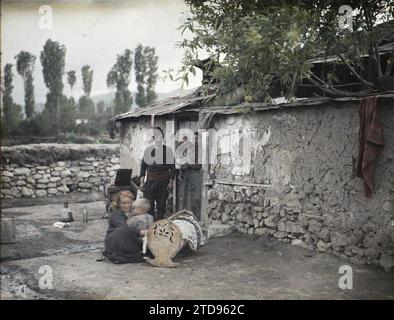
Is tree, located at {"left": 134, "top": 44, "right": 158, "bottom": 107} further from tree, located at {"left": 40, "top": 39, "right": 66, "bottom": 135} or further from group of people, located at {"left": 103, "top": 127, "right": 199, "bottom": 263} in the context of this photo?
group of people, located at {"left": 103, "top": 127, "right": 199, "bottom": 263}

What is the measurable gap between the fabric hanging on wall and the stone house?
103 mm

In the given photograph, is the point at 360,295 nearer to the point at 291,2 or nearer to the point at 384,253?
the point at 384,253

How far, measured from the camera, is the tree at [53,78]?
65.5 feet

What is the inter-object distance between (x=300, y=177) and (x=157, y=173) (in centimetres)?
314

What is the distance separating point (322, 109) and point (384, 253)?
7.65 ft

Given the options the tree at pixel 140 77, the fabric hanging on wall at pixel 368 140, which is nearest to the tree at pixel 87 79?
the tree at pixel 140 77

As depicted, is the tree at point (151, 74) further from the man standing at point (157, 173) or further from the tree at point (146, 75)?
the man standing at point (157, 173)

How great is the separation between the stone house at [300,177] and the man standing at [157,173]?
0.77 m

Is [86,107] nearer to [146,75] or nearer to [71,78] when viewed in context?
[71,78]

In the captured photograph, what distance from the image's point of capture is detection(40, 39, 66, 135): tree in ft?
65.5

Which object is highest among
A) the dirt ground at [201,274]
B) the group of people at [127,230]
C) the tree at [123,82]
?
the tree at [123,82]

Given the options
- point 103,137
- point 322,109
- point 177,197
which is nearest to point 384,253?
point 322,109
